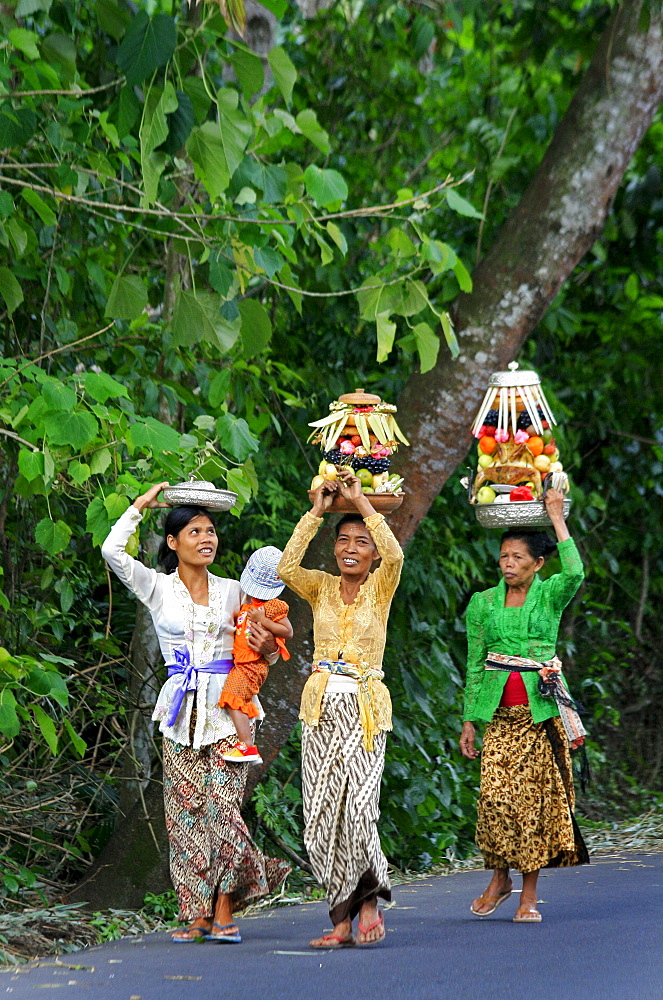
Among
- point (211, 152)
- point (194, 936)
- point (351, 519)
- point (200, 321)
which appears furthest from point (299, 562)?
point (211, 152)


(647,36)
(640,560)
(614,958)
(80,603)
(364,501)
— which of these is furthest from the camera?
(640,560)

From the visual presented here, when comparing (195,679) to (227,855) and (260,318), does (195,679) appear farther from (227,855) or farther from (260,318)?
(260,318)

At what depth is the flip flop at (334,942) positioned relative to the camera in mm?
4852

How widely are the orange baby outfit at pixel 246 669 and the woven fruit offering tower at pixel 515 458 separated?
A: 3.21 feet

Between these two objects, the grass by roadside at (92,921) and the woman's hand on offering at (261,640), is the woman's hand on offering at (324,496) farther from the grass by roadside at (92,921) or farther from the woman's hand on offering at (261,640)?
the grass by roadside at (92,921)

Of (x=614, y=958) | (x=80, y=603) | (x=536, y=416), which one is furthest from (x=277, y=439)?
(x=614, y=958)

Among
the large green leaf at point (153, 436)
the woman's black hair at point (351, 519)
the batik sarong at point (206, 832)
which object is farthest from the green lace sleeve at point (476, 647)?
the large green leaf at point (153, 436)

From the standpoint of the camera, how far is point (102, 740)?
276 inches

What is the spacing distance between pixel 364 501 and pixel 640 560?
5.55 m

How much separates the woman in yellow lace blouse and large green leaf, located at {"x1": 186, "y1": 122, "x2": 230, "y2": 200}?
1.56 m

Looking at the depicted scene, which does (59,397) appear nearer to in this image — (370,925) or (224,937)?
(224,937)

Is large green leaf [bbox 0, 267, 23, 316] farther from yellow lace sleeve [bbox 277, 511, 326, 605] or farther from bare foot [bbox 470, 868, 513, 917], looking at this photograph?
bare foot [bbox 470, 868, 513, 917]

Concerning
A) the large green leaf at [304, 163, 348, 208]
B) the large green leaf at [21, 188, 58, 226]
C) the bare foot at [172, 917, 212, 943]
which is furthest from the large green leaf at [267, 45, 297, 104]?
the bare foot at [172, 917, 212, 943]

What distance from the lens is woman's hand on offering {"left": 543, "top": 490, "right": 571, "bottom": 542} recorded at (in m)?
5.24
